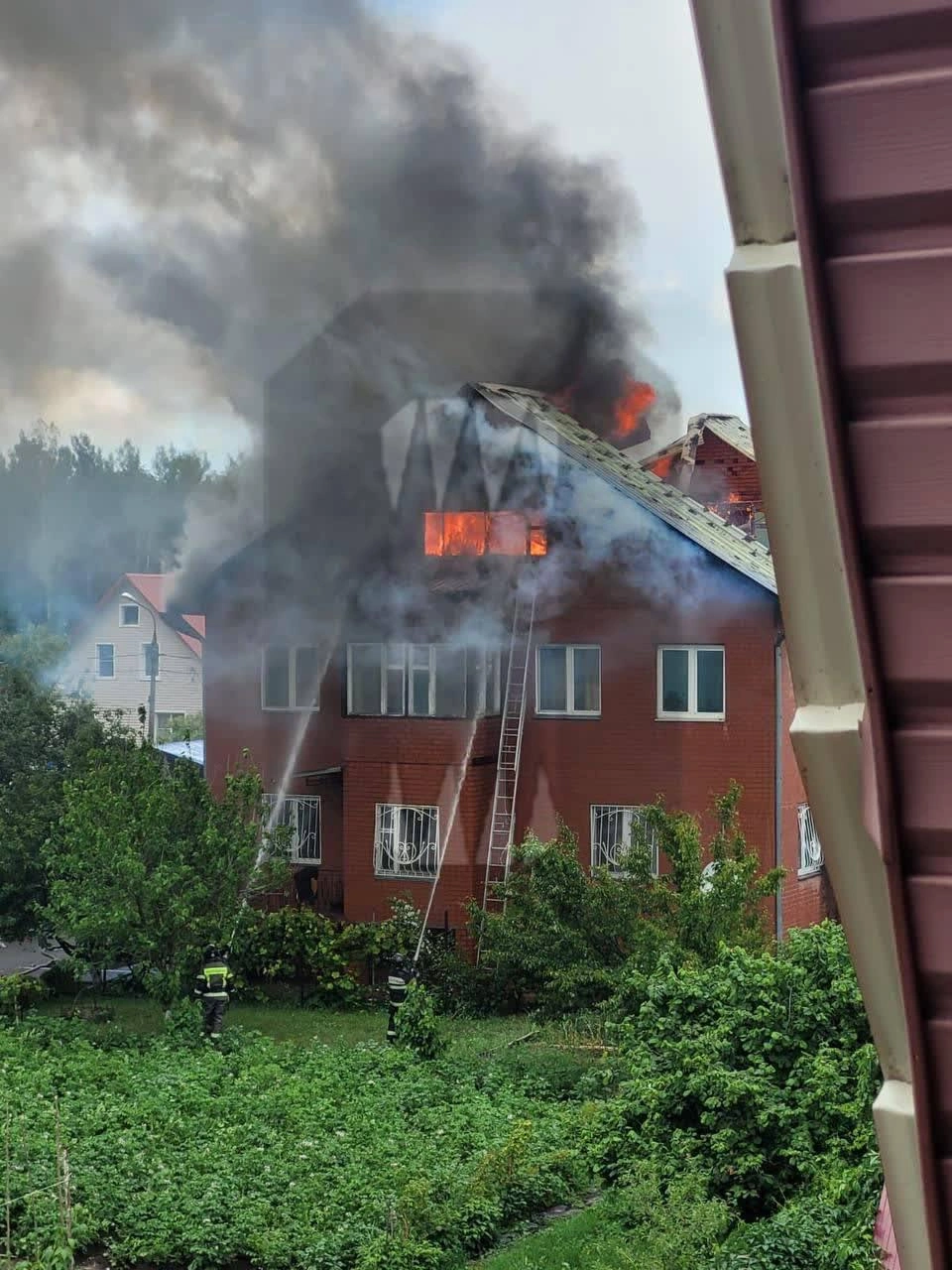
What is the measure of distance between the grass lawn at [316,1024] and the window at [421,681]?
4.16 m

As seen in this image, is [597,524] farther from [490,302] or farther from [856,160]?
[856,160]

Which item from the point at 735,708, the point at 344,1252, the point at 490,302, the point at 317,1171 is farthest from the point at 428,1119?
the point at 490,302

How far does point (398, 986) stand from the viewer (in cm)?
1730

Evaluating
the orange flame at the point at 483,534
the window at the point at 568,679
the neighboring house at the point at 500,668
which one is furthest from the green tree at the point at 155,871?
the orange flame at the point at 483,534

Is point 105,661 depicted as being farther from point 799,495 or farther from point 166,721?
point 799,495

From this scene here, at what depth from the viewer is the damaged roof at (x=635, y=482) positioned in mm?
20594

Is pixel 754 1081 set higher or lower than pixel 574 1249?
higher

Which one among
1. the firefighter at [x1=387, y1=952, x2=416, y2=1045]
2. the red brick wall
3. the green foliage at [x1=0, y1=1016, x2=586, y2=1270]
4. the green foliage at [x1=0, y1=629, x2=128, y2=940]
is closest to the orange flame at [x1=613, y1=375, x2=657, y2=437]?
the red brick wall

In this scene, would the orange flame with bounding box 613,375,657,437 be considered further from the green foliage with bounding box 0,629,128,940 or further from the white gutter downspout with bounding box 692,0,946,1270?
the white gutter downspout with bounding box 692,0,946,1270

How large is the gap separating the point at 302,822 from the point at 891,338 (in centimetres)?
2231

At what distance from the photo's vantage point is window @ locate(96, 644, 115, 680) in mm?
45688

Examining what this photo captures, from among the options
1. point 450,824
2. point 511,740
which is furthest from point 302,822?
point 511,740

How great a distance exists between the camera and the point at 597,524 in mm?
21203

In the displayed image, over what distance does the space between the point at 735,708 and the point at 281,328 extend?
10.6 metres
